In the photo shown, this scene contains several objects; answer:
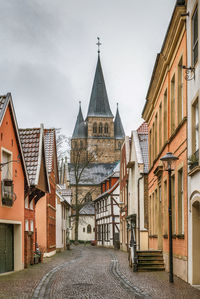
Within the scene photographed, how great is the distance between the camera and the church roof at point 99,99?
122 metres

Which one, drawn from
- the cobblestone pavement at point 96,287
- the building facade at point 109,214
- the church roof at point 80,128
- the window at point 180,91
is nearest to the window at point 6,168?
the cobblestone pavement at point 96,287

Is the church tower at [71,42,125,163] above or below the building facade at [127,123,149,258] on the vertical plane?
above

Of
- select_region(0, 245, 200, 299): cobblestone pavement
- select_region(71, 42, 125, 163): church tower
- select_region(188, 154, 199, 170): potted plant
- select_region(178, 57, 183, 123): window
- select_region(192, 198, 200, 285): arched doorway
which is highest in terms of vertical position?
select_region(71, 42, 125, 163): church tower

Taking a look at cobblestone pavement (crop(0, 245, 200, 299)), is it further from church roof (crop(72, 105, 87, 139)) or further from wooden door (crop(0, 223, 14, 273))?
church roof (crop(72, 105, 87, 139))

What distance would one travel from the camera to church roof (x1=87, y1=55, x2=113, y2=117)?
12238 centimetres

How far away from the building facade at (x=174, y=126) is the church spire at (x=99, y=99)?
97732 millimetres

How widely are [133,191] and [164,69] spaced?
55.5 feet

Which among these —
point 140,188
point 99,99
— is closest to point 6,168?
point 140,188

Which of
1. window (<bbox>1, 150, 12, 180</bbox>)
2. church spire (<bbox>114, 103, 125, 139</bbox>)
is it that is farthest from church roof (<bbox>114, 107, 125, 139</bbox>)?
window (<bbox>1, 150, 12, 180</bbox>)

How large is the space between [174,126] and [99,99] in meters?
108

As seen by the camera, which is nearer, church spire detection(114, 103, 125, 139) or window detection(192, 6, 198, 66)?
window detection(192, 6, 198, 66)

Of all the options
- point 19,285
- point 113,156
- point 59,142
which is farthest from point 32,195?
point 113,156

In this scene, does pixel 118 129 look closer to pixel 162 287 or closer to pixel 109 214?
pixel 109 214

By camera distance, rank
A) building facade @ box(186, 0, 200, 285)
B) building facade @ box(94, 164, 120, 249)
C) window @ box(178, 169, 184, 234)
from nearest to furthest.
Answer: building facade @ box(186, 0, 200, 285)
window @ box(178, 169, 184, 234)
building facade @ box(94, 164, 120, 249)
